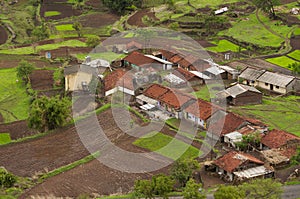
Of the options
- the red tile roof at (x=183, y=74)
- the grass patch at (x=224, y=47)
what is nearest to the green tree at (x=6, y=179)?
the red tile roof at (x=183, y=74)

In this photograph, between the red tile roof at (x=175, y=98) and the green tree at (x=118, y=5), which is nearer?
the red tile roof at (x=175, y=98)

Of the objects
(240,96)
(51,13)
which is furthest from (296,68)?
(51,13)

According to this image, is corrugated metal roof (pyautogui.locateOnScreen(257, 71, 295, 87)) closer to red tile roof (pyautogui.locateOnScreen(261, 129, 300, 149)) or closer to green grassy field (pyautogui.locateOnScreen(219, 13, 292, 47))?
red tile roof (pyautogui.locateOnScreen(261, 129, 300, 149))

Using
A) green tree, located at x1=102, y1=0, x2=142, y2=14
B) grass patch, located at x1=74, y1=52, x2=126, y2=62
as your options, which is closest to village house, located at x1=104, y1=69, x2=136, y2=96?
grass patch, located at x1=74, y1=52, x2=126, y2=62

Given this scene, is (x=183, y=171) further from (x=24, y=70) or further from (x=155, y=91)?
(x=24, y=70)

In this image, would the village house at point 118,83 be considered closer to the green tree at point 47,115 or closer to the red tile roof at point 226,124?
the green tree at point 47,115

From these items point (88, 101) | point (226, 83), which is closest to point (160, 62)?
point (226, 83)
